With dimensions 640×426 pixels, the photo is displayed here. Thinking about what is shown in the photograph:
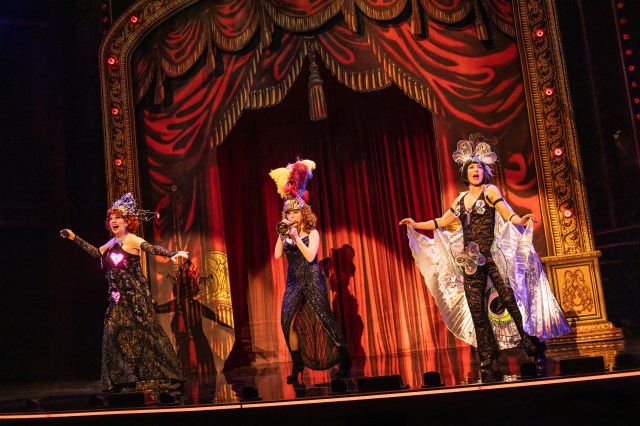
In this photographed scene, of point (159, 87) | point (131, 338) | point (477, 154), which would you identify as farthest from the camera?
point (159, 87)

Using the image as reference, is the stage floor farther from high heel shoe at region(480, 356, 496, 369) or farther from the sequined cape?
the sequined cape

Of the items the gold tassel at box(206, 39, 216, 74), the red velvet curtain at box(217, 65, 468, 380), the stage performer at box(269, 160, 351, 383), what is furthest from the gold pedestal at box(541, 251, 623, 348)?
the gold tassel at box(206, 39, 216, 74)

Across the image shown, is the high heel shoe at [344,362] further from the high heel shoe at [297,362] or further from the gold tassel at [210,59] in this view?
the gold tassel at [210,59]

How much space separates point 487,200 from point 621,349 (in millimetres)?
1574

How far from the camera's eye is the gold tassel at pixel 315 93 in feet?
24.6

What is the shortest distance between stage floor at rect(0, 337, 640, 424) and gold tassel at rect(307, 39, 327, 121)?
2426 mm

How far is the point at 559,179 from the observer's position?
6867 mm

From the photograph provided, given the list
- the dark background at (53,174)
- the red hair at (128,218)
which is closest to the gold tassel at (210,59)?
the dark background at (53,174)

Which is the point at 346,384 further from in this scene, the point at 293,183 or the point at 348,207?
the point at 348,207

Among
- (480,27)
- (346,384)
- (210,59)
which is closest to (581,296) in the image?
(480,27)

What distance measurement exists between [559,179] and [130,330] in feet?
12.9

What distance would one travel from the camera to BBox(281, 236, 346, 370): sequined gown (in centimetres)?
582

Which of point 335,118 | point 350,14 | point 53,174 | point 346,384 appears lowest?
point 346,384

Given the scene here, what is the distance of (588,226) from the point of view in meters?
6.78
